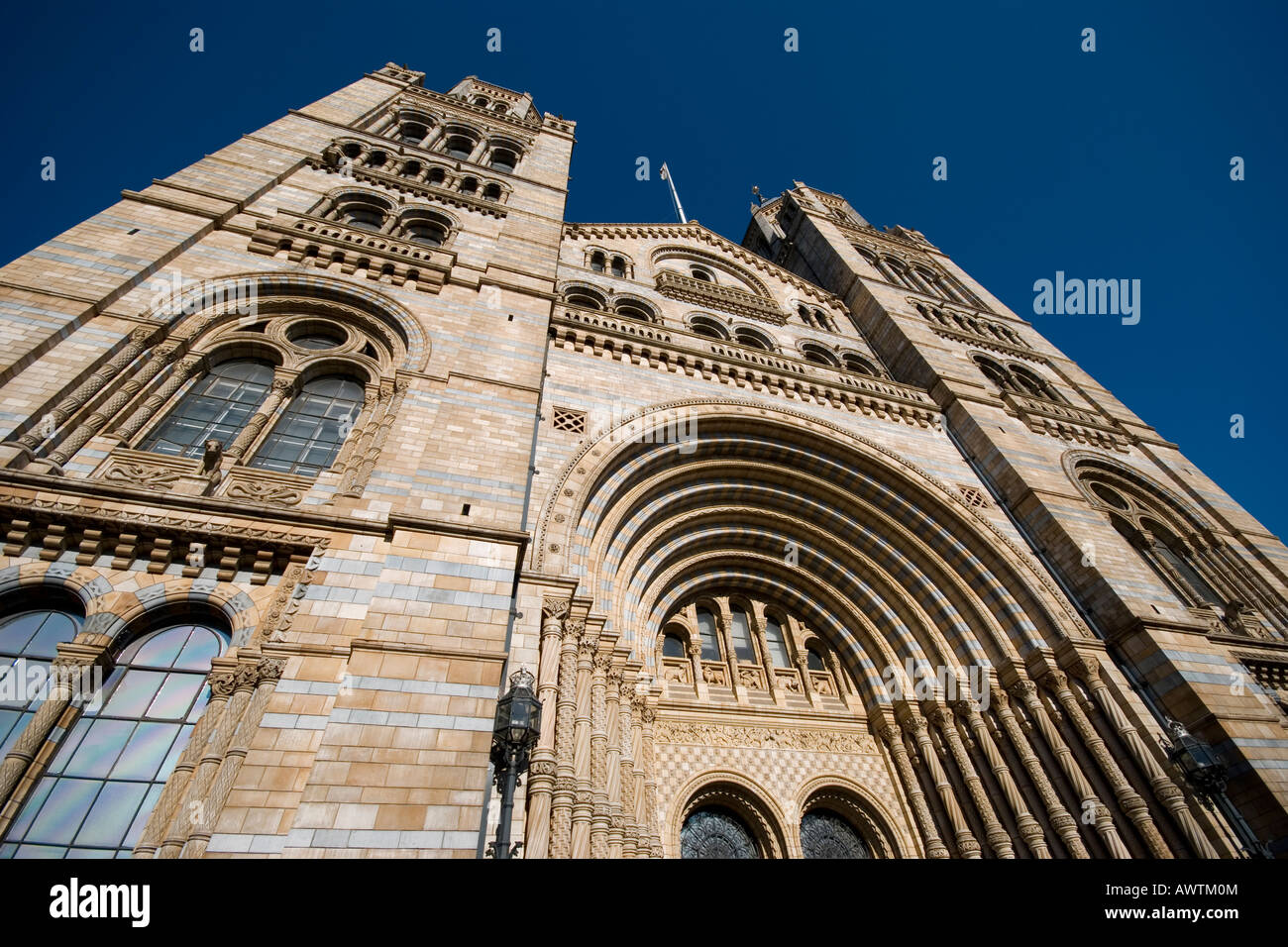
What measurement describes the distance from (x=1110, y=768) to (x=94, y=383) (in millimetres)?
14353

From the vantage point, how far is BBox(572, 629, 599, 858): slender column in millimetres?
6219

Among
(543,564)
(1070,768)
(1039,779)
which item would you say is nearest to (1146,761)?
(1070,768)

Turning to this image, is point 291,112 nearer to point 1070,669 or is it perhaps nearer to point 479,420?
point 479,420

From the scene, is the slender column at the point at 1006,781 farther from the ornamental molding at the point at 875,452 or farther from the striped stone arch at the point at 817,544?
the ornamental molding at the point at 875,452

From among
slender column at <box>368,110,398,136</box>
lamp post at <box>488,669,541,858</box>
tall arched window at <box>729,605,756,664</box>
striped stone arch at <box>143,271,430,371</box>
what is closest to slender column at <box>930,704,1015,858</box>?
tall arched window at <box>729,605,756,664</box>

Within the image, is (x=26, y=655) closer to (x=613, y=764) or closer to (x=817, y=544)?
(x=613, y=764)

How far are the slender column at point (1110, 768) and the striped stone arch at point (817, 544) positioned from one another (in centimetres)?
61

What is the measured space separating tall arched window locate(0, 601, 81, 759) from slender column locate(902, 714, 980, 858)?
11.2m

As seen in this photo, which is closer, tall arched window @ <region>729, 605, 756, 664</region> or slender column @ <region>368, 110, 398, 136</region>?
tall arched window @ <region>729, 605, 756, 664</region>

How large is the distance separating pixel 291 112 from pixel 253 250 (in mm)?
7697

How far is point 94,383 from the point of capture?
6.97 m

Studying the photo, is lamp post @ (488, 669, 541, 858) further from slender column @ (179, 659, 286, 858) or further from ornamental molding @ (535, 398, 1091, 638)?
ornamental molding @ (535, 398, 1091, 638)

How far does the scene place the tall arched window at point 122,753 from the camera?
4.42 m
